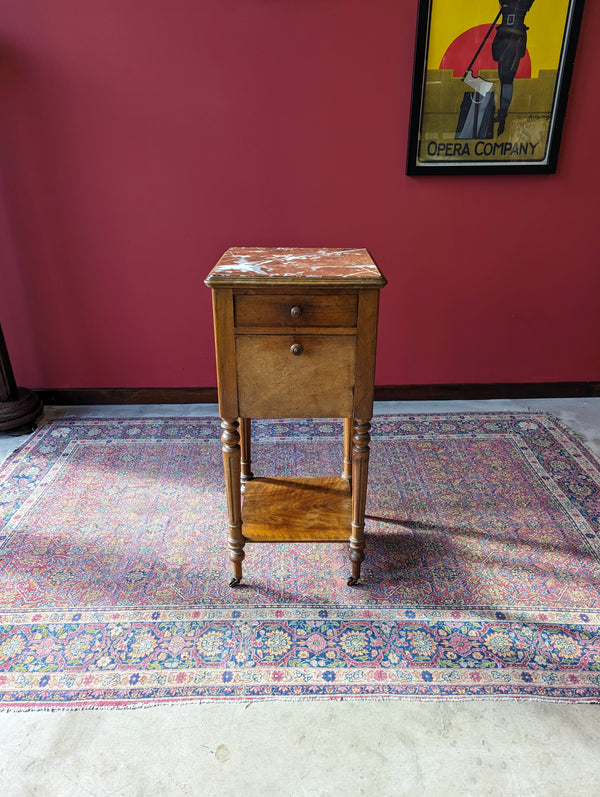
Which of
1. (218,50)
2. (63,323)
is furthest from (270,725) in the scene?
(218,50)

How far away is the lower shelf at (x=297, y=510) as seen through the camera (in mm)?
1850

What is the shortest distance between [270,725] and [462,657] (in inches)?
23.1

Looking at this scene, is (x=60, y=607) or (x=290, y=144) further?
(x=290, y=144)

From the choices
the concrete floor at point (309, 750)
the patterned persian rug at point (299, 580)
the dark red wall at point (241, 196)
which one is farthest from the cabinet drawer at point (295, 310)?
the dark red wall at point (241, 196)

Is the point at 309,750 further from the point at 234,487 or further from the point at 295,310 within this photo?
the point at 295,310

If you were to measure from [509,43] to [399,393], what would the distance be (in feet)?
5.94

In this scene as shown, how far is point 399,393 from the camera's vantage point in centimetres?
322

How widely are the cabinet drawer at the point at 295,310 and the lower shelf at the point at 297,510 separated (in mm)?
728

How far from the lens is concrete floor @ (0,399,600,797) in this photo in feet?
4.23

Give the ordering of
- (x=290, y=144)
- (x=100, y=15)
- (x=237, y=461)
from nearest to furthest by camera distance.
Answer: (x=237, y=461) < (x=100, y=15) < (x=290, y=144)

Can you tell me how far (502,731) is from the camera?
1.41 m

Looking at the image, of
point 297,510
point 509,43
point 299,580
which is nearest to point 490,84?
point 509,43

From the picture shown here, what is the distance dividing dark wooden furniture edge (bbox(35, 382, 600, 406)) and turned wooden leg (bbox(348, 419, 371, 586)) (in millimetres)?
1469

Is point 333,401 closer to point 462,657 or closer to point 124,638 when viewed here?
point 462,657
